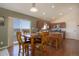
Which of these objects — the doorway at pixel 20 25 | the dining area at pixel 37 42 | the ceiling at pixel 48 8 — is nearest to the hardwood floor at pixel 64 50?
the dining area at pixel 37 42

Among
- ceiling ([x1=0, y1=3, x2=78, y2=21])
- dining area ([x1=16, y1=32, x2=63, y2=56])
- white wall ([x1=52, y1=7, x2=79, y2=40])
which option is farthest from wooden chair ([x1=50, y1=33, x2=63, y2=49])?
ceiling ([x1=0, y1=3, x2=78, y2=21])

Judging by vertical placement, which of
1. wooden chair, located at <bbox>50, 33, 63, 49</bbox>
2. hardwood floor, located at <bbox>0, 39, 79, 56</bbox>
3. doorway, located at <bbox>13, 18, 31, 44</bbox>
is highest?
doorway, located at <bbox>13, 18, 31, 44</bbox>

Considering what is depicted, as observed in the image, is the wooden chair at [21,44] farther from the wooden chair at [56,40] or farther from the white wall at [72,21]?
the white wall at [72,21]

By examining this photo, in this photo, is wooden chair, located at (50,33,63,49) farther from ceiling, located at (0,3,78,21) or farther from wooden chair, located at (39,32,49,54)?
ceiling, located at (0,3,78,21)

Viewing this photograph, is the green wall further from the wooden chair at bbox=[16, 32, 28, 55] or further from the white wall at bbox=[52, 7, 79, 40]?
the white wall at bbox=[52, 7, 79, 40]

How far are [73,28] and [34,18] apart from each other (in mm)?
736

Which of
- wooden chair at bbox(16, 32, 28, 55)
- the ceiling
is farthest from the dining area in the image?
the ceiling

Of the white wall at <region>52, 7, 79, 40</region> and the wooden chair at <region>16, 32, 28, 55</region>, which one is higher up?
the white wall at <region>52, 7, 79, 40</region>

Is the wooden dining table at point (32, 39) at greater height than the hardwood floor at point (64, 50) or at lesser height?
greater

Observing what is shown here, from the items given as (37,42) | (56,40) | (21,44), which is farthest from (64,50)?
(21,44)

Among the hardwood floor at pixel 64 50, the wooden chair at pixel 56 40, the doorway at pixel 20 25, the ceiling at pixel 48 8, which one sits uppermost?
the ceiling at pixel 48 8

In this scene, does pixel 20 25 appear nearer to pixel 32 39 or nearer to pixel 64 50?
pixel 32 39

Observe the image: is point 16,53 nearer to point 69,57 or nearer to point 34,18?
point 34,18

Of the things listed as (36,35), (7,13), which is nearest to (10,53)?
(36,35)
